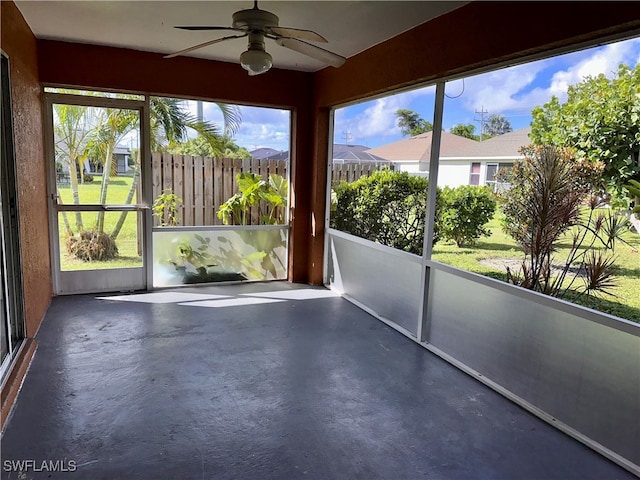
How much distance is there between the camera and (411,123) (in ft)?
12.8

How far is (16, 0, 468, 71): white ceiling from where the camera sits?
119 inches

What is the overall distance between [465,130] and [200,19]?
2.18 metres

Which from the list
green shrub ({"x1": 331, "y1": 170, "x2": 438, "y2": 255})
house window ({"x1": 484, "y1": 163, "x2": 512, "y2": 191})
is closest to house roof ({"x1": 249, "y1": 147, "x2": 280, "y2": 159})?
green shrub ({"x1": 331, "y1": 170, "x2": 438, "y2": 255})

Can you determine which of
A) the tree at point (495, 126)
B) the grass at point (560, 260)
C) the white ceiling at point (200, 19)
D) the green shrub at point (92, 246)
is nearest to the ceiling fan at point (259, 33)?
the white ceiling at point (200, 19)

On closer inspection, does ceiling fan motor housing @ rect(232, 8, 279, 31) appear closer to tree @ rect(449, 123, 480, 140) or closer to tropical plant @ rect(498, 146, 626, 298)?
tree @ rect(449, 123, 480, 140)

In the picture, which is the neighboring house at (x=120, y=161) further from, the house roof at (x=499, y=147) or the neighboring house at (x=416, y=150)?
the house roof at (x=499, y=147)

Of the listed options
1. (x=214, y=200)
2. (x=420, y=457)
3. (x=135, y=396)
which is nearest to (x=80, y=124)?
(x=214, y=200)

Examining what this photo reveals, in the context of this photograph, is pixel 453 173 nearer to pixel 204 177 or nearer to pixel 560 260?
pixel 560 260

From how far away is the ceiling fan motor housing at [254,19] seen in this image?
241 cm

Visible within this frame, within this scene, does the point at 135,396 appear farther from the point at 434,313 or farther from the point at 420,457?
the point at 434,313

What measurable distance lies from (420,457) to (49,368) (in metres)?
2.48

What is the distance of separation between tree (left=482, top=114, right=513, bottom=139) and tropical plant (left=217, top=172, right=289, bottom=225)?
2853 mm

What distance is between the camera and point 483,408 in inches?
105

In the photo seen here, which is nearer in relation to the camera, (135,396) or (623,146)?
(623,146)
